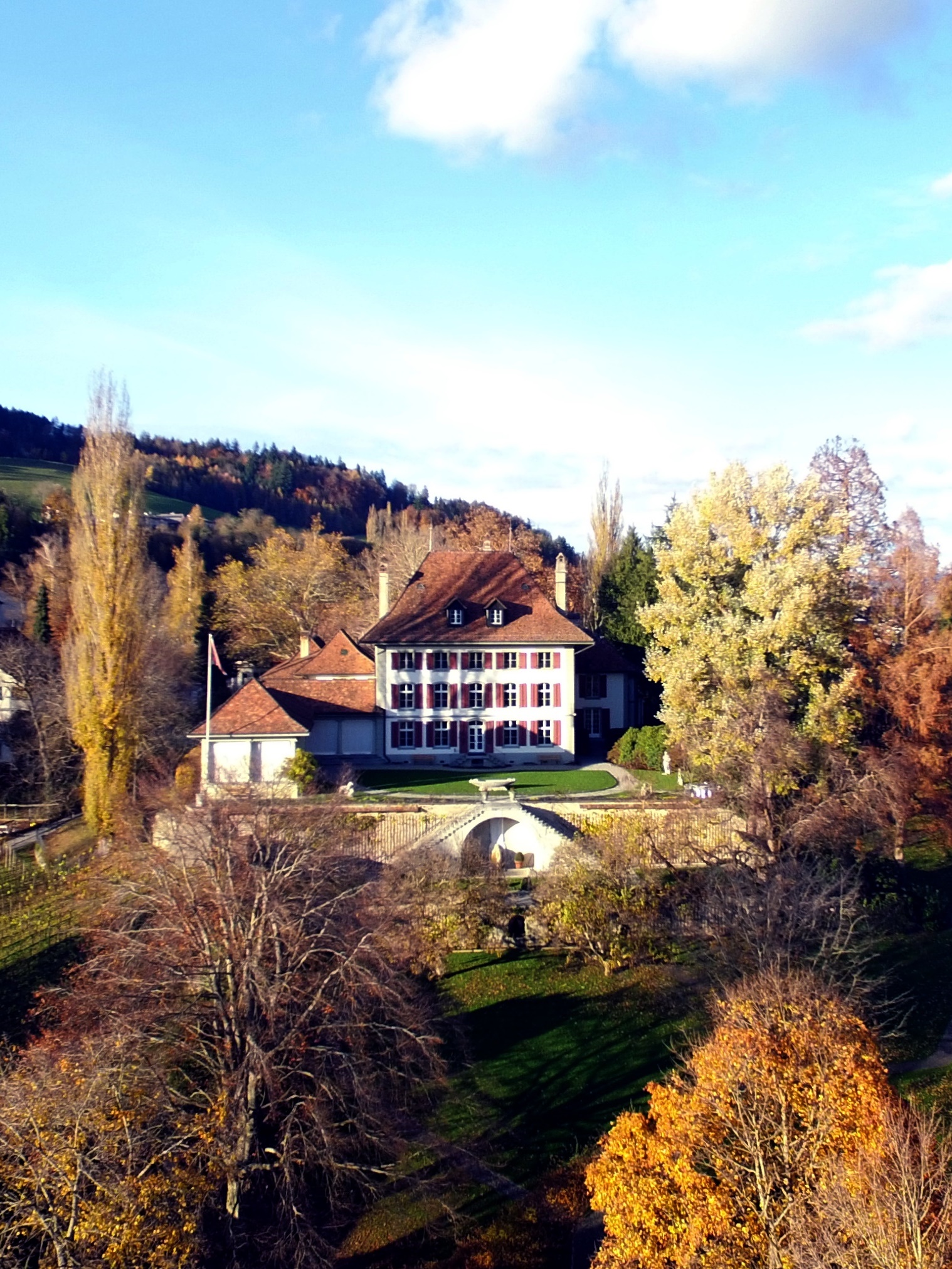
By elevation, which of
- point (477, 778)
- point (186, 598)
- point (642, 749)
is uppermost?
point (186, 598)

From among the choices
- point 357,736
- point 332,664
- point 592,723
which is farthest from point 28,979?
point 592,723

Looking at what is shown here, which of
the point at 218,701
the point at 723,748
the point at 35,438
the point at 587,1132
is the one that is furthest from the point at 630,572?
the point at 35,438

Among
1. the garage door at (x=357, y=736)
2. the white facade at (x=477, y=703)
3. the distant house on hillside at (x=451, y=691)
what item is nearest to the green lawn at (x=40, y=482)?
the distant house on hillside at (x=451, y=691)

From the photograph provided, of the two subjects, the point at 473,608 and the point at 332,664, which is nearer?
the point at 473,608

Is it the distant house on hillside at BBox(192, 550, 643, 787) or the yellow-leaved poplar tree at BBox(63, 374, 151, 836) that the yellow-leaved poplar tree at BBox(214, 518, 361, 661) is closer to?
the distant house on hillside at BBox(192, 550, 643, 787)

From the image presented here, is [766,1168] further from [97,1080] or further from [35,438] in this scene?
[35,438]

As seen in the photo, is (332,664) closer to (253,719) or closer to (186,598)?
(253,719)
